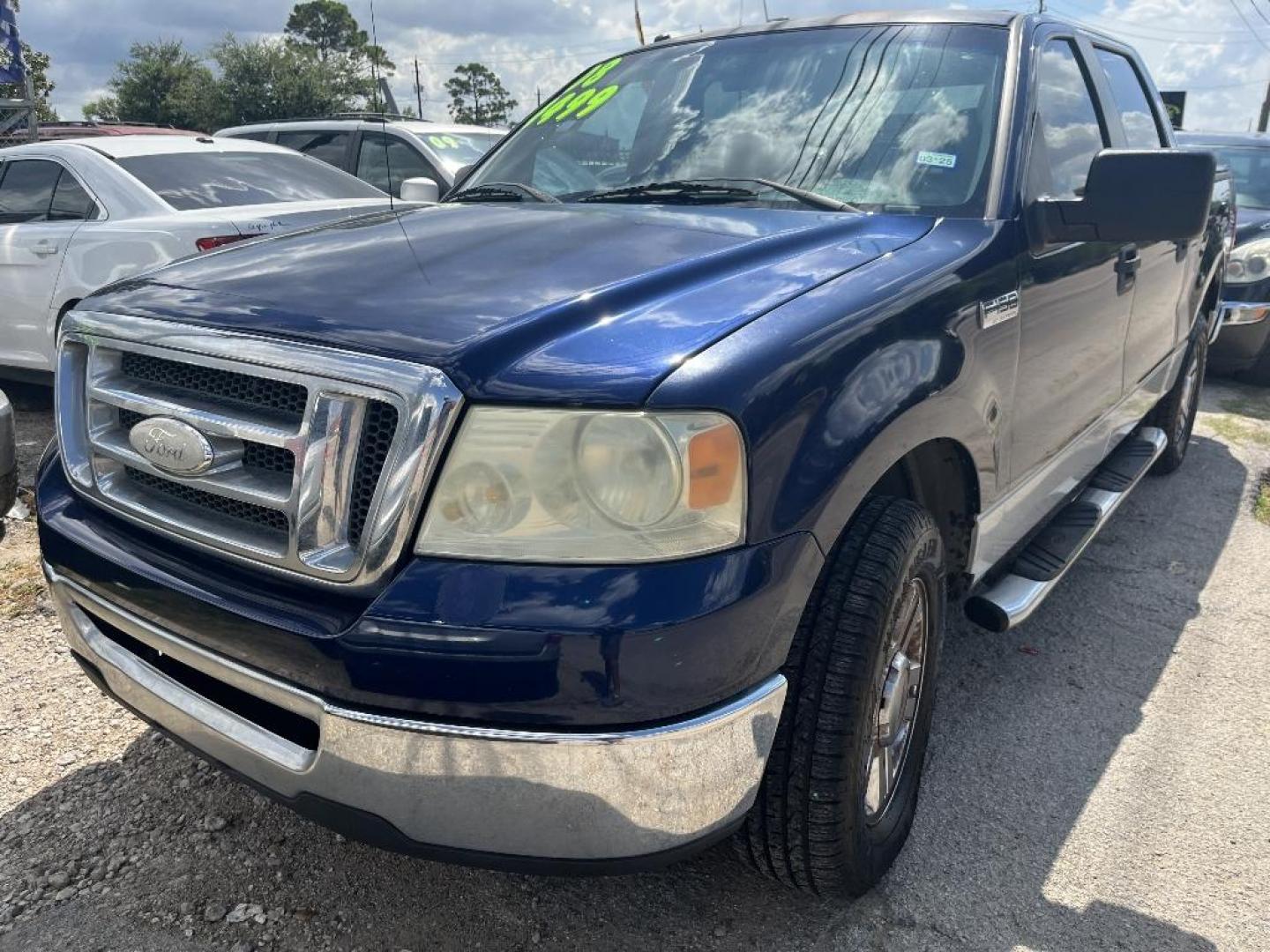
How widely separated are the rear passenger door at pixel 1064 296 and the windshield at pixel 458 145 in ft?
17.5

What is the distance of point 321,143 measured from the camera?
9.21 meters

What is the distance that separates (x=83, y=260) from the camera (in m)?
5.52

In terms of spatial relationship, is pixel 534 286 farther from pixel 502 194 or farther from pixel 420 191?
pixel 420 191

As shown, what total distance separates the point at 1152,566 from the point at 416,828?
11.4 feet

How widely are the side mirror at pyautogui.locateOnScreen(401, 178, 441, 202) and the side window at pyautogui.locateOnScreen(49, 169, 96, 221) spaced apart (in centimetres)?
298

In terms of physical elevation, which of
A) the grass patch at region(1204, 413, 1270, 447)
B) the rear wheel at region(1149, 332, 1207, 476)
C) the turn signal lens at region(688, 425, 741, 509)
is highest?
the turn signal lens at region(688, 425, 741, 509)

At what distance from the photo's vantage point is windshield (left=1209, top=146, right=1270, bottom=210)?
8.14 m

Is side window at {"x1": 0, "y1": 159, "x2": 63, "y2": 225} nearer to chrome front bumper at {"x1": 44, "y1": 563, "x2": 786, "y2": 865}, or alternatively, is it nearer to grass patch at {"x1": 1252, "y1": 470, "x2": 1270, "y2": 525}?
chrome front bumper at {"x1": 44, "y1": 563, "x2": 786, "y2": 865}

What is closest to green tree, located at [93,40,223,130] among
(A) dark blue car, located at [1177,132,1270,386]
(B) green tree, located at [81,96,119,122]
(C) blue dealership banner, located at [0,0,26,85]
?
(B) green tree, located at [81,96,119,122]

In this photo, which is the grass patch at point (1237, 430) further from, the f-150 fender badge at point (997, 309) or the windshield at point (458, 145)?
the windshield at point (458, 145)

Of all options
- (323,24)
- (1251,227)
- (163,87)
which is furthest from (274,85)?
(1251,227)

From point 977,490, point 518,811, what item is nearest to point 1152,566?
point 977,490

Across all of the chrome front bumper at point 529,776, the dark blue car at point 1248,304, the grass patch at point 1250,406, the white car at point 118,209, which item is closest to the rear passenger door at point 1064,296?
the chrome front bumper at point 529,776

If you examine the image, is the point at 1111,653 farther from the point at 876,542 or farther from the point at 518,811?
the point at 518,811
